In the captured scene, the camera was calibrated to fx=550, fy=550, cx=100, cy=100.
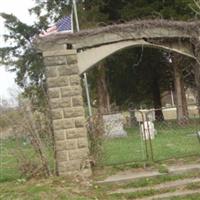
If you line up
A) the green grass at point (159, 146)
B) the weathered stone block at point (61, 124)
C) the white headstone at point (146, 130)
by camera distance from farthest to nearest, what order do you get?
1. the green grass at point (159, 146)
2. the white headstone at point (146, 130)
3. the weathered stone block at point (61, 124)

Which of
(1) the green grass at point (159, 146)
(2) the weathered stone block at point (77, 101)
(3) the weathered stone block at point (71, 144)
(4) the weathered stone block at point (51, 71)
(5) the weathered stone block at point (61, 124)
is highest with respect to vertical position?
(4) the weathered stone block at point (51, 71)

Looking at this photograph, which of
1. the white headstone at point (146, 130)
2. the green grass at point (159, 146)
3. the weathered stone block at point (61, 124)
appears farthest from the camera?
the green grass at point (159, 146)

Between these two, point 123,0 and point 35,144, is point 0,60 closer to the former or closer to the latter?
point 123,0

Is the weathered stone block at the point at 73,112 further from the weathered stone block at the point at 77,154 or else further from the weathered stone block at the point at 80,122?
the weathered stone block at the point at 77,154

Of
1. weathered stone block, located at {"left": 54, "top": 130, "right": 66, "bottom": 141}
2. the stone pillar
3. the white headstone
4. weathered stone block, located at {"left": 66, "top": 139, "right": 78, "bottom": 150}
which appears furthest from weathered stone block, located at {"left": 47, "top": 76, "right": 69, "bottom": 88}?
the white headstone

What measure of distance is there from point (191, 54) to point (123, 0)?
20.5 metres

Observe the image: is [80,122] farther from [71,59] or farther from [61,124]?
[71,59]

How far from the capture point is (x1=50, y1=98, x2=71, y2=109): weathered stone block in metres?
11.6

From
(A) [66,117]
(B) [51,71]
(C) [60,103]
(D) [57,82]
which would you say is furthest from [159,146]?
(B) [51,71]

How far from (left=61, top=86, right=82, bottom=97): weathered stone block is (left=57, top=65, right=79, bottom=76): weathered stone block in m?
0.32

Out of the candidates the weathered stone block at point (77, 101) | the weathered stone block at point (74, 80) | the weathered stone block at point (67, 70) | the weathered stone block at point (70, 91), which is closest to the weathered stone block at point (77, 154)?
the weathered stone block at point (77, 101)

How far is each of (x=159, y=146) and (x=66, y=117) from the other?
606 cm

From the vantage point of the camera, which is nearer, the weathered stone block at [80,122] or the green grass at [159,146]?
the weathered stone block at [80,122]

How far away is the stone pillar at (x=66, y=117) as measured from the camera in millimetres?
11625
